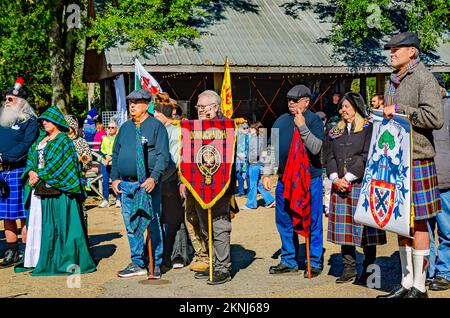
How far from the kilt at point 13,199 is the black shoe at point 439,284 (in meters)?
4.58

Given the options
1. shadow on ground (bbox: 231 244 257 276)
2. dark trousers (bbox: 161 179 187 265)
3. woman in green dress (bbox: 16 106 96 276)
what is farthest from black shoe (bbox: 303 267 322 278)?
woman in green dress (bbox: 16 106 96 276)

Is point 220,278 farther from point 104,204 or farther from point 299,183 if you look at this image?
point 104,204

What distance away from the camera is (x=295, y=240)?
722cm

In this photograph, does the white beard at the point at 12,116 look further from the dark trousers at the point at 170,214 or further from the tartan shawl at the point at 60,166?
the dark trousers at the point at 170,214

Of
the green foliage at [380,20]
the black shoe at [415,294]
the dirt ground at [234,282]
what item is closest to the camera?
the black shoe at [415,294]

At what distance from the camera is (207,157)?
6.73 m

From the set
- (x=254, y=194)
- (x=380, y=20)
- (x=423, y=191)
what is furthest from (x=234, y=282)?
(x=380, y=20)

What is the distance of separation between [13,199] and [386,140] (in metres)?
4.47

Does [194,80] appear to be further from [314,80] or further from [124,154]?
[124,154]

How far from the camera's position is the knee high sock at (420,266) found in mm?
5523

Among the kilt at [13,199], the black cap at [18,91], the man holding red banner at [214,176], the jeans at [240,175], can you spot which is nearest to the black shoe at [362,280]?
the man holding red banner at [214,176]

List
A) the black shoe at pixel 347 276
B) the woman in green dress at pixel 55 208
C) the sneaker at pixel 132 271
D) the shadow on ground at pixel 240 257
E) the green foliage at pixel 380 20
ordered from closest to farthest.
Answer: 1. the black shoe at pixel 347 276
2. the sneaker at pixel 132 271
3. the woman in green dress at pixel 55 208
4. the shadow on ground at pixel 240 257
5. the green foliage at pixel 380 20

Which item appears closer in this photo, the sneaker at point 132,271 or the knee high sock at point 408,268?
the knee high sock at point 408,268
